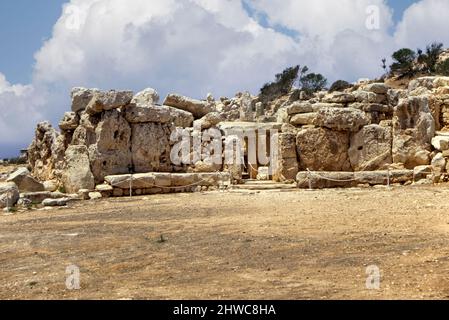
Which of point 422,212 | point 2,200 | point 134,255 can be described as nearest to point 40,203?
point 2,200

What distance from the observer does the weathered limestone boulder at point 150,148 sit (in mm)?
18844

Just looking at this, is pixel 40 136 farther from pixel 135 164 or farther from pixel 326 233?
pixel 326 233

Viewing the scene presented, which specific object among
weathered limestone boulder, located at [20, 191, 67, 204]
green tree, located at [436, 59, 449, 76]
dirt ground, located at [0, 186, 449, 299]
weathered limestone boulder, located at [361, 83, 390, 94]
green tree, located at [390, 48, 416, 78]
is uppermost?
green tree, located at [390, 48, 416, 78]

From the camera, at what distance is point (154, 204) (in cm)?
1474

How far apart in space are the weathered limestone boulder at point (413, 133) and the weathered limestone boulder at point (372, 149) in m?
0.31

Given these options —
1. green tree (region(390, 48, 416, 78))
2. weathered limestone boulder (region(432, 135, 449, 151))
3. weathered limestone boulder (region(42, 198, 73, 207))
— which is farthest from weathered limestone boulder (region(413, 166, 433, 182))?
green tree (region(390, 48, 416, 78))

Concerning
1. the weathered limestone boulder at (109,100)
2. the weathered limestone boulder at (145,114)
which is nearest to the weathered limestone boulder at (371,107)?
the weathered limestone boulder at (145,114)

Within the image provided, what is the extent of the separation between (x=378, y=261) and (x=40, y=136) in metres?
20.1

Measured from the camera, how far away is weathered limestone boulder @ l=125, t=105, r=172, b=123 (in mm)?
18750

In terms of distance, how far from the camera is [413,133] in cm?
1845

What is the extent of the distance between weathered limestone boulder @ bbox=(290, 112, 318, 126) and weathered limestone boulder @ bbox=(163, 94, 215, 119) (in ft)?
12.5

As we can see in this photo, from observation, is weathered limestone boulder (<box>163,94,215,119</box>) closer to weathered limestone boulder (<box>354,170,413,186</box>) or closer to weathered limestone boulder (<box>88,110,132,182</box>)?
weathered limestone boulder (<box>88,110,132,182</box>)

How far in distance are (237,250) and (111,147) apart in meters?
11.7
